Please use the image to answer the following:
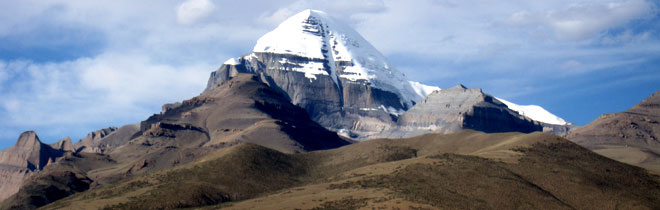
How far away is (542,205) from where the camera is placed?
6890 inches

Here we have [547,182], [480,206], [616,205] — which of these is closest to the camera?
[480,206]

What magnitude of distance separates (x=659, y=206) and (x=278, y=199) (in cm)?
8449

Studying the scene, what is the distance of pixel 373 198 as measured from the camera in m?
174

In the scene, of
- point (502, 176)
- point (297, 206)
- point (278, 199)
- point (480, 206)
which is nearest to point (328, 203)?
point (297, 206)

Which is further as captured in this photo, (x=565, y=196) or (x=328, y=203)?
(x=565, y=196)

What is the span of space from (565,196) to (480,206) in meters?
28.2

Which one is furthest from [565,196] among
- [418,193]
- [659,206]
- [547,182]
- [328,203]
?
[328,203]

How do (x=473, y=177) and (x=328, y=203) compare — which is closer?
(x=328, y=203)

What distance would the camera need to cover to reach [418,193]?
176875mm

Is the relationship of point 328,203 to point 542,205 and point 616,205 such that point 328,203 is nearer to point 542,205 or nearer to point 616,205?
point 542,205

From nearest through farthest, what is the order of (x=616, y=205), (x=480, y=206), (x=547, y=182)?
(x=480, y=206) → (x=616, y=205) → (x=547, y=182)

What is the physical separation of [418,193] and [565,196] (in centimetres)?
3547

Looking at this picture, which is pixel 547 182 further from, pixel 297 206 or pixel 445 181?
pixel 297 206

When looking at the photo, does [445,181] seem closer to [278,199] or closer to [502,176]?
[502,176]
